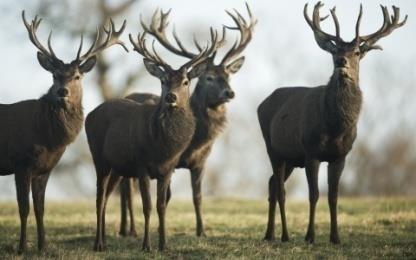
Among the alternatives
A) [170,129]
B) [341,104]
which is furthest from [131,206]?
[341,104]

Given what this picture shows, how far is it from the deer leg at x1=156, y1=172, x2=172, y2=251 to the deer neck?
2424 millimetres

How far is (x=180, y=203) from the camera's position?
21641mm

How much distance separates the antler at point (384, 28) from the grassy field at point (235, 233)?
289cm

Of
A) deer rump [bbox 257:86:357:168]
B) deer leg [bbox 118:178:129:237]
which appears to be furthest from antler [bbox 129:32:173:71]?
deer leg [bbox 118:178:129:237]

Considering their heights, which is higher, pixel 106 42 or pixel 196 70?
pixel 106 42

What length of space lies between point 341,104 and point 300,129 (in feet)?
2.65

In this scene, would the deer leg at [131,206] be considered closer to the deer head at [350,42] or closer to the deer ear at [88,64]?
the deer ear at [88,64]

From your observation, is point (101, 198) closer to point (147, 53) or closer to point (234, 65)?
point (147, 53)

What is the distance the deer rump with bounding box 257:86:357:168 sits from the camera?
38.7 ft

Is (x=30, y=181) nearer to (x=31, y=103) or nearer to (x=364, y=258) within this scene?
(x=31, y=103)

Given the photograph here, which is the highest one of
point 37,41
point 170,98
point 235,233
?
point 37,41

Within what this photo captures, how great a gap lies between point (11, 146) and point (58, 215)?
6796mm

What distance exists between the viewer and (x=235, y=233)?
1382 centimetres

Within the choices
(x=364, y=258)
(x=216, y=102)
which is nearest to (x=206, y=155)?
(x=216, y=102)
